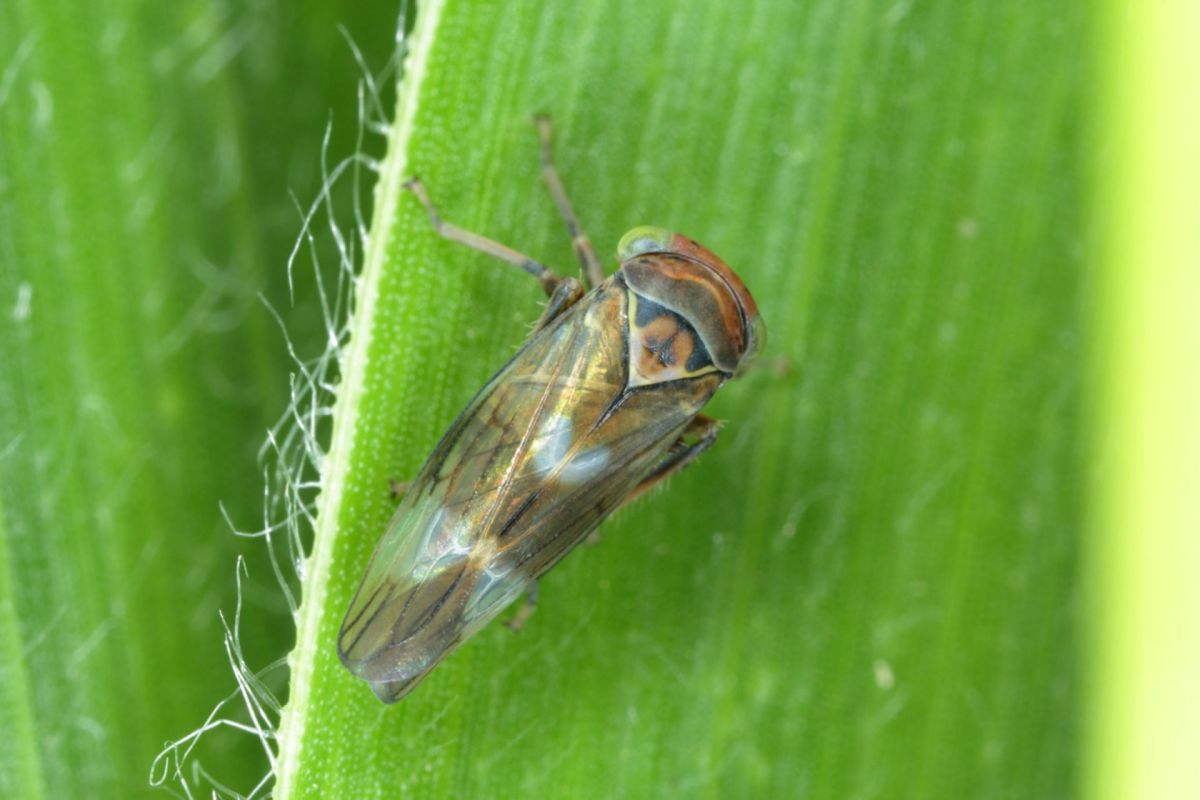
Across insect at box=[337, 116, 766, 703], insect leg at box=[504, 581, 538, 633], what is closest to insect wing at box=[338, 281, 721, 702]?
insect at box=[337, 116, 766, 703]

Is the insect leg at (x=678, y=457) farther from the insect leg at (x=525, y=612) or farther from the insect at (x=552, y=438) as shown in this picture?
the insect leg at (x=525, y=612)

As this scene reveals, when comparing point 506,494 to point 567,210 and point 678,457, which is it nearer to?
point 678,457

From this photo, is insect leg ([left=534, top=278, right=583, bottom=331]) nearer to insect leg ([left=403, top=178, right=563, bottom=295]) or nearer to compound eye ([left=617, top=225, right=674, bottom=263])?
insect leg ([left=403, top=178, right=563, bottom=295])

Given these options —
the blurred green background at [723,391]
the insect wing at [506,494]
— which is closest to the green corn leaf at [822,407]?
the blurred green background at [723,391]

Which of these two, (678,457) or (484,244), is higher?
(484,244)

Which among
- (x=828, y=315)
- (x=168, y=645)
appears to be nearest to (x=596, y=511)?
(x=828, y=315)

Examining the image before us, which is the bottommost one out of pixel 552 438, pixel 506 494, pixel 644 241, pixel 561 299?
pixel 506 494

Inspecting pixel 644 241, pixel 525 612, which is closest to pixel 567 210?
pixel 644 241
